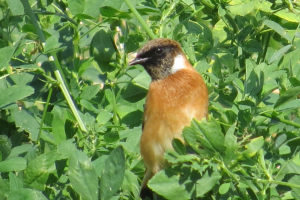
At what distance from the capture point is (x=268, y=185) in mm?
2492

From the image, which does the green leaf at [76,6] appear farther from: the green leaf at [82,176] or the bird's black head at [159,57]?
the green leaf at [82,176]

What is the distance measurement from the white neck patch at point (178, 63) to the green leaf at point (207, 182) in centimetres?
172

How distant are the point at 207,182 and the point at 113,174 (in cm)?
46

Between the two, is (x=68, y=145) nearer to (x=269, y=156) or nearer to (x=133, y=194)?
(x=133, y=194)

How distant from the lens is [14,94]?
122 inches

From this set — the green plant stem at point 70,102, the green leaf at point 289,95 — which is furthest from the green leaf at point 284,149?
the green plant stem at point 70,102

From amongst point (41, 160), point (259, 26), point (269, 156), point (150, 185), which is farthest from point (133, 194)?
point (259, 26)

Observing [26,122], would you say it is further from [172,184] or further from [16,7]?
[172,184]

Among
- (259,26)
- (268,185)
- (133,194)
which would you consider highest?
(259,26)

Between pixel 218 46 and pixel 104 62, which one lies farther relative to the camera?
pixel 104 62

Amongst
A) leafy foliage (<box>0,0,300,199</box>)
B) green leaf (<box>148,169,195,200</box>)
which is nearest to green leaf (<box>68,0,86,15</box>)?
leafy foliage (<box>0,0,300,199</box>)

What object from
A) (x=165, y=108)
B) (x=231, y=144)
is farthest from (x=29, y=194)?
(x=165, y=108)

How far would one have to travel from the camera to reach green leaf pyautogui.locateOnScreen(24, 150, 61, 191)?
276 cm

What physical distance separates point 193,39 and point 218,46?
17cm
